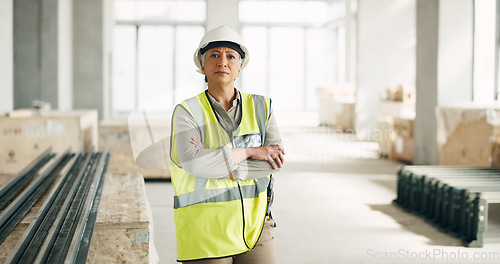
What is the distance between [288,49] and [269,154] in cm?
2679

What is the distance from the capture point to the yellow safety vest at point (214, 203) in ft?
7.20

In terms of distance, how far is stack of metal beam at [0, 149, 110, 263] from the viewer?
2.81 meters

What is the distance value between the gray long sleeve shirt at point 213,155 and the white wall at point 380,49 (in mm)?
15152

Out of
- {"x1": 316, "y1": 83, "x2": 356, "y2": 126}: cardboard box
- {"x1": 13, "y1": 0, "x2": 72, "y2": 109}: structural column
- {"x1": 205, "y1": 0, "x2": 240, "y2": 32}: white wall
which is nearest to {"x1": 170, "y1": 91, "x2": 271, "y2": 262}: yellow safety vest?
{"x1": 13, "y1": 0, "x2": 72, "y2": 109}: structural column

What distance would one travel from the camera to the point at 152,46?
26969 millimetres

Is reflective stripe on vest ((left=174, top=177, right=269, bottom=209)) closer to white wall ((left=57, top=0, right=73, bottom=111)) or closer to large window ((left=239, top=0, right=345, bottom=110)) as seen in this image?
white wall ((left=57, top=0, right=73, bottom=111))

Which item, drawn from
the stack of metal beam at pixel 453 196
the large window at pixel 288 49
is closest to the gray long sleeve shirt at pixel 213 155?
the stack of metal beam at pixel 453 196

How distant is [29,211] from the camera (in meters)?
3.80

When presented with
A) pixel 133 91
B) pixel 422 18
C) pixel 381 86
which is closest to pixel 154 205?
pixel 422 18

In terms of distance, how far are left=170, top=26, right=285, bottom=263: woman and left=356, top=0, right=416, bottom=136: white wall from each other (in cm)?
1515

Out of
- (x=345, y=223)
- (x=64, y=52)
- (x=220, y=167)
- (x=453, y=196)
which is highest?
(x=64, y=52)

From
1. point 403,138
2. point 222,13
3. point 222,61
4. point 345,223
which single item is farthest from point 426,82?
point 222,61

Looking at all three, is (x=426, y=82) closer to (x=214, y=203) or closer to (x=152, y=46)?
(x=214, y=203)

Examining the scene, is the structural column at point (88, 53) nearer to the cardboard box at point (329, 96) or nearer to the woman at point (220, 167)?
the cardboard box at point (329, 96)
